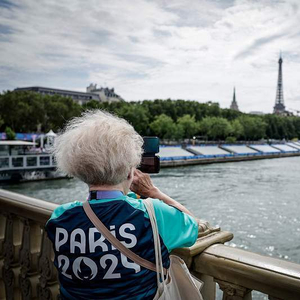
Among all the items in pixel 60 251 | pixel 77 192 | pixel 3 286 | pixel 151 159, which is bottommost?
pixel 77 192

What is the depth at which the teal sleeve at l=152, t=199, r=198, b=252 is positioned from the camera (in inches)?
37.5

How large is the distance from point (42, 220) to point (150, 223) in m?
0.86

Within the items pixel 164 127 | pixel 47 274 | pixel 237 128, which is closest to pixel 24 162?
pixel 47 274

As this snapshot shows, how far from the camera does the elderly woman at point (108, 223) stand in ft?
3.06

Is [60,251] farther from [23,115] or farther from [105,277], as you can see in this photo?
[23,115]

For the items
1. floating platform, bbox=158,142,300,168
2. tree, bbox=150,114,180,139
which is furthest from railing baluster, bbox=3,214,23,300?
tree, bbox=150,114,180,139

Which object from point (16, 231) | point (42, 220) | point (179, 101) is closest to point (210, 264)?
point (42, 220)

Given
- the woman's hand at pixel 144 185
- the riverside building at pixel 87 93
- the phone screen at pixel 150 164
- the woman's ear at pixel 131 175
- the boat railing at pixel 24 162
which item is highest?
the riverside building at pixel 87 93

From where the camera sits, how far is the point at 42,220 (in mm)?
1644

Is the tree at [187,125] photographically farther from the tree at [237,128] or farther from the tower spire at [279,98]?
the tower spire at [279,98]

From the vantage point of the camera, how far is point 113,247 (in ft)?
3.03

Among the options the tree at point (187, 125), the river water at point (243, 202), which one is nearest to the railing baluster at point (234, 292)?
the river water at point (243, 202)

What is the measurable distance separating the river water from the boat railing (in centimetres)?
136

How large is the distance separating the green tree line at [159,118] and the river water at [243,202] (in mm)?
5660
